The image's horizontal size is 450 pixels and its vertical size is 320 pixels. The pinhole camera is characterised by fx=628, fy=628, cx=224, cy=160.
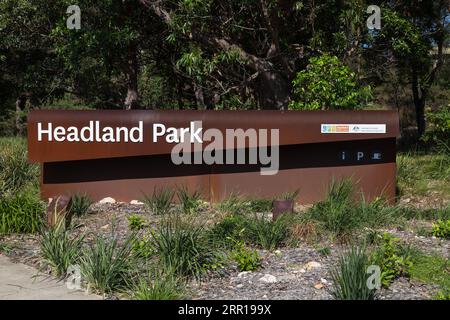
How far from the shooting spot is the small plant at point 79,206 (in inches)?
358

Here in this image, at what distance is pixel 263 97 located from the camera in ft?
51.3

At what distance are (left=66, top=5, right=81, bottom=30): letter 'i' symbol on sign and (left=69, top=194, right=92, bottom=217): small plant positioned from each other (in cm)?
635

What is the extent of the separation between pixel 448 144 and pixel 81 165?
7.12m

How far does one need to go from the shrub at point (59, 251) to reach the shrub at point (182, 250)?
867 millimetres

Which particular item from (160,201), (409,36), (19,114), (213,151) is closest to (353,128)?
(213,151)

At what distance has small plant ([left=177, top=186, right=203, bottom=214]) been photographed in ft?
30.4

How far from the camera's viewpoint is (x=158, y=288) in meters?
5.49

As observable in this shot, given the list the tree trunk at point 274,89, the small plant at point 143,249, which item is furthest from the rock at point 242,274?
the tree trunk at point 274,89

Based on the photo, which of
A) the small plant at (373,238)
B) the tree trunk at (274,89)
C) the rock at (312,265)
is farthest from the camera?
the tree trunk at (274,89)

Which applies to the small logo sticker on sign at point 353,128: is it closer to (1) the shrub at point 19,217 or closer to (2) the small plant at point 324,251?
(2) the small plant at point 324,251

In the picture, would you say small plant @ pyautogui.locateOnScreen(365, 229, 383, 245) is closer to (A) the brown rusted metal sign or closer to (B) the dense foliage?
(A) the brown rusted metal sign

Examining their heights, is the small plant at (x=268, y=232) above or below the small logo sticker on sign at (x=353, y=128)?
below
